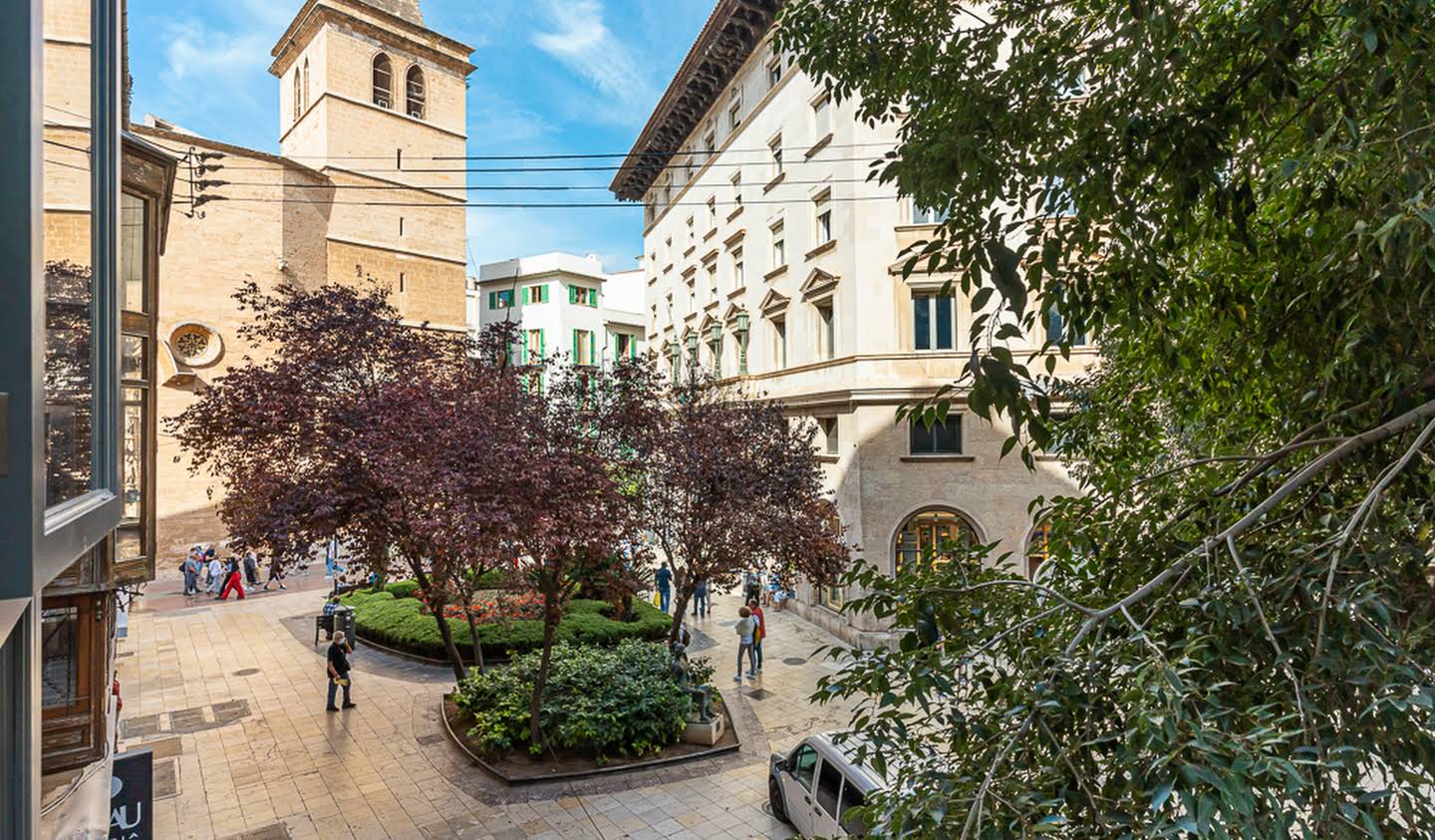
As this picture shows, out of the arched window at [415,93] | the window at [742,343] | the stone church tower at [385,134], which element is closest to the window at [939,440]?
the window at [742,343]

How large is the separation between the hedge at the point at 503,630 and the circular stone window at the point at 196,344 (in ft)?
48.6

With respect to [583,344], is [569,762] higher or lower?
lower

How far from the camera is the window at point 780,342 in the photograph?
23922mm

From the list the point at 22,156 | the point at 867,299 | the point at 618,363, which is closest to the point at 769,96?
the point at 867,299

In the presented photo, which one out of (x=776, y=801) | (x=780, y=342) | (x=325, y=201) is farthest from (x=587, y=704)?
(x=325, y=201)

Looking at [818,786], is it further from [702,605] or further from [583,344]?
[583,344]

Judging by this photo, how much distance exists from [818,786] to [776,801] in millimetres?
1292

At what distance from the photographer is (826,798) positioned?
8.34m

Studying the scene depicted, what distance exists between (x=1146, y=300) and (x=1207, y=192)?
1.76 feet

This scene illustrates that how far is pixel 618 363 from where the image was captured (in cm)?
1512

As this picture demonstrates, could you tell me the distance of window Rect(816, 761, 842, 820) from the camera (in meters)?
8.23

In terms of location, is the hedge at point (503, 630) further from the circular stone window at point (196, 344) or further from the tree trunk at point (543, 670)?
the circular stone window at point (196, 344)

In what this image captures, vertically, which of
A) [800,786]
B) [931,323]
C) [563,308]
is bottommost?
[800,786]

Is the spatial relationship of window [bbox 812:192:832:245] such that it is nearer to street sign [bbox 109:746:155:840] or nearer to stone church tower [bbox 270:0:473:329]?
stone church tower [bbox 270:0:473:329]
